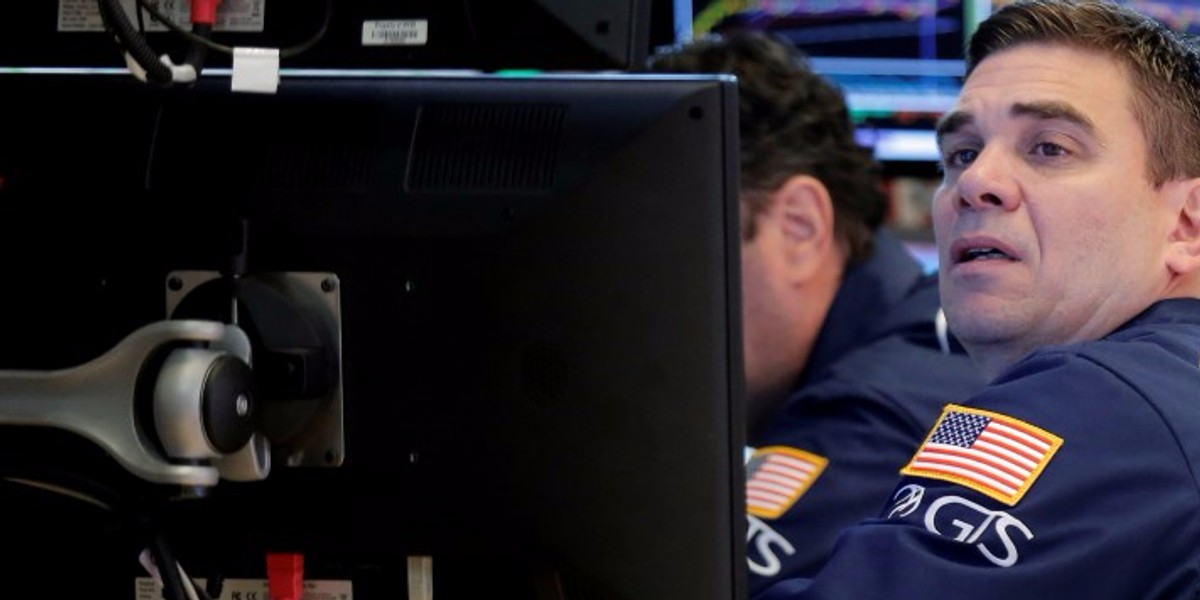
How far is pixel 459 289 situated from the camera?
1203 mm

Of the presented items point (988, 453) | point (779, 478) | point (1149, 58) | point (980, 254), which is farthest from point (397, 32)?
point (779, 478)

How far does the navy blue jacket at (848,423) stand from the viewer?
2059 millimetres

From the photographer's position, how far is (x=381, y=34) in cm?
130

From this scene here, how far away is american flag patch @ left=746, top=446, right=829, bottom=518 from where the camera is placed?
82.1 inches

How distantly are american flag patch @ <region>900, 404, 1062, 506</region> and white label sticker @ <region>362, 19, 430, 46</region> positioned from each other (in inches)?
20.9

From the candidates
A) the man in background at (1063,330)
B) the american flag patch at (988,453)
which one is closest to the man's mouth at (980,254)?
the man in background at (1063,330)

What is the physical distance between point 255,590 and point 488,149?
352 millimetres

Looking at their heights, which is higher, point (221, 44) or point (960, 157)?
point (221, 44)

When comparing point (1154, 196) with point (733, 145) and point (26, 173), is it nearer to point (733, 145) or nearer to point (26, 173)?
point (733, 145)

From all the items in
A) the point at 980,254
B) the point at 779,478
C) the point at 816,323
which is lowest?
the point at 779,478

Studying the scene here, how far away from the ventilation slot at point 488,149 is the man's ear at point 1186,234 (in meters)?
0.75

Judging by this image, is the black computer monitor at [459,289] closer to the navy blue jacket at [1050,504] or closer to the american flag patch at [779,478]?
the navy blue jacket at [1050,504]

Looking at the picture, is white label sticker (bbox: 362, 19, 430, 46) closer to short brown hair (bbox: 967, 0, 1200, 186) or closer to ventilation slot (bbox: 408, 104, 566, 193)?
ventilation slot (bbox: 408, 104, 566, 193)

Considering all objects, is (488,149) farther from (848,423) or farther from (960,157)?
(848,423)
